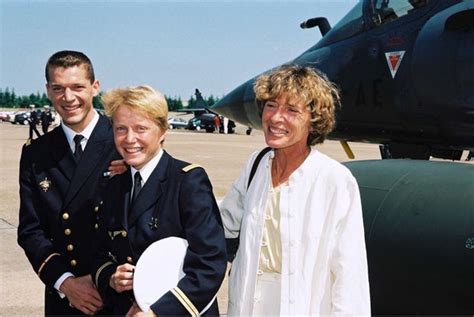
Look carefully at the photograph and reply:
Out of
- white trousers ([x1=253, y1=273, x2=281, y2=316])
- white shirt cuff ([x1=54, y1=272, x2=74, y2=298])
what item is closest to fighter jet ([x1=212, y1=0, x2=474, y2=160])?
white trousers ([x1=253, y1=273, x2=281, y2=316])

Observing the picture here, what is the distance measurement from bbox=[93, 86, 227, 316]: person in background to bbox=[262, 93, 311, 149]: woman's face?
1.12ft

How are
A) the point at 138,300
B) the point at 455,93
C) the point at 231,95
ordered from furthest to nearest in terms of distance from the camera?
the point at 231,95, the point at 455,93, the point at 138,300

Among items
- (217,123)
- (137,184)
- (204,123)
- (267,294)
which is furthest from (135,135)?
(204,123)

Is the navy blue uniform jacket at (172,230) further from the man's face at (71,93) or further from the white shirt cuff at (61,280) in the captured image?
the man's face at (71,93)

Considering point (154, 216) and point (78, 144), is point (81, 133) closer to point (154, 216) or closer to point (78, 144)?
point (78, 144)

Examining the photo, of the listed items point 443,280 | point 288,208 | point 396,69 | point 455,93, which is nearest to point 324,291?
point 288,208

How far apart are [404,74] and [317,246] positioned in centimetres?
341

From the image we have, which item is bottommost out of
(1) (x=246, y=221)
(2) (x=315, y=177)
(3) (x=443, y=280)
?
(3) (x=443, y=280)

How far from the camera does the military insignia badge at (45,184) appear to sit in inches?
114

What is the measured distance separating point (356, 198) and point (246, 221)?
0.46m

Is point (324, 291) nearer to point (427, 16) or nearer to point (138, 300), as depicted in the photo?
point (138, 300)

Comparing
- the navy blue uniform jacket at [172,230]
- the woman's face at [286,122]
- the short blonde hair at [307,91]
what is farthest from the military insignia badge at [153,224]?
the short blonde hair at [307,91]

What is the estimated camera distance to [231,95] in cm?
709

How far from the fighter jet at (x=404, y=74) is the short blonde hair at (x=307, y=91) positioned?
9.21ft
